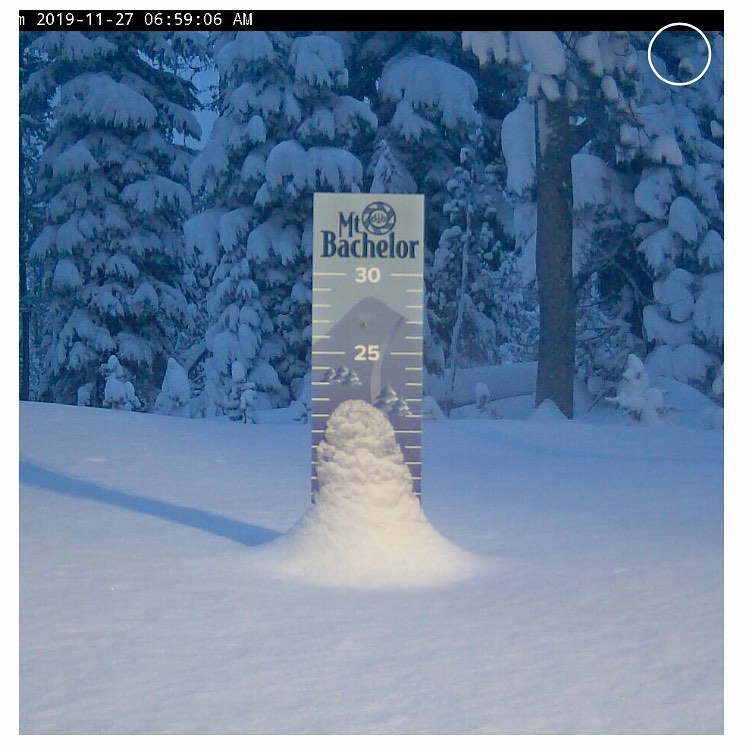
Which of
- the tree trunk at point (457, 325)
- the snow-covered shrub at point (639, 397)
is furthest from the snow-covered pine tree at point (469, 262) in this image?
the snow-covered shrub at point (639, 397)

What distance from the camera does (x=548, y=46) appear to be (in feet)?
55.5

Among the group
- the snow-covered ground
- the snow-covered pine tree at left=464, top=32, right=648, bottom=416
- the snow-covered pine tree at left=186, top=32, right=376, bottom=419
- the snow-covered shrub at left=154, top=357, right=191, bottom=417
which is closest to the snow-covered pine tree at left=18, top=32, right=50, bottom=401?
the snow-covered shrub at left=154, top=357, right=191, bottom=417

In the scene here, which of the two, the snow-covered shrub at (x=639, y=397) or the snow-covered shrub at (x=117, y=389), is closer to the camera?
the snow-covered shrub at (x=639, y=397)

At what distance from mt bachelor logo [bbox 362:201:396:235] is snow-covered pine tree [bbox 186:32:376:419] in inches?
558

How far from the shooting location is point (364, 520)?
701 centimetres

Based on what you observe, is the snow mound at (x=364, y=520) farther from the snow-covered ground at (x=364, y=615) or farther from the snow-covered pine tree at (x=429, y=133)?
the snow-covered pine tree at (x=429, y=133)

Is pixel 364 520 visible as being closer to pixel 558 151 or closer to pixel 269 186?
pixel 558 151

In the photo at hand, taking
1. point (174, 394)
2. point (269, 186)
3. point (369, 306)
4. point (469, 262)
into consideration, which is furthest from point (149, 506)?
point (469, 262)

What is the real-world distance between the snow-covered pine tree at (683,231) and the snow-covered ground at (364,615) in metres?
10.1

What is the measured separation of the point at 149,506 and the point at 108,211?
1377 cm

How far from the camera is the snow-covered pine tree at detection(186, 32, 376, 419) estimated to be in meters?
21.1

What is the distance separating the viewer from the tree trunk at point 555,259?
1888 centimetres

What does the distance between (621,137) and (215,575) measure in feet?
46.6

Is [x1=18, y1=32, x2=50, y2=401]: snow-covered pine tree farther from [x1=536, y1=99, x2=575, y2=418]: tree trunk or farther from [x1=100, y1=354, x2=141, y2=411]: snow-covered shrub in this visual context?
[x1=536, y1=99, x2=575, y2=418]: tree trunk
